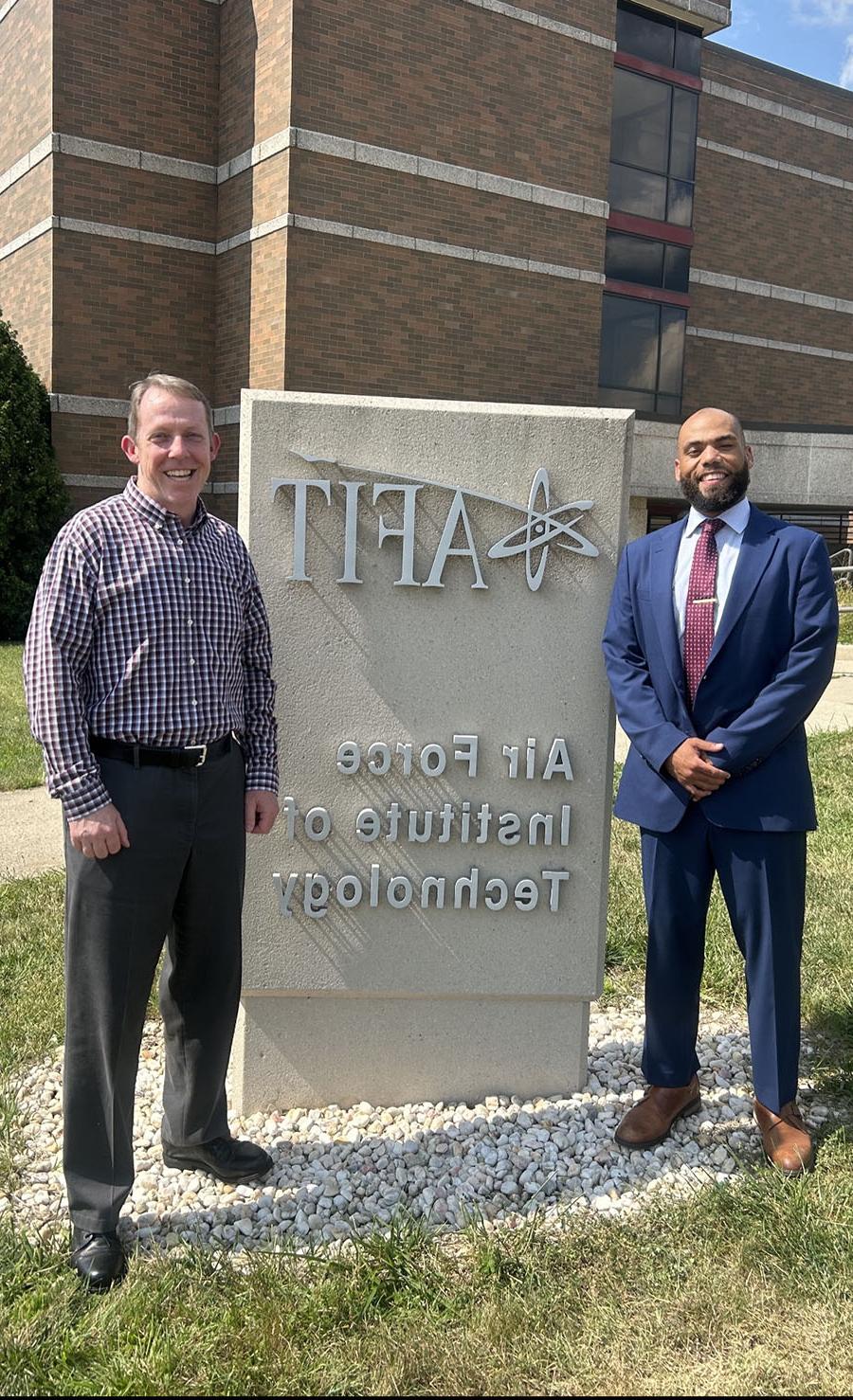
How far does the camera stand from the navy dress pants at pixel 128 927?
2592 millimetres

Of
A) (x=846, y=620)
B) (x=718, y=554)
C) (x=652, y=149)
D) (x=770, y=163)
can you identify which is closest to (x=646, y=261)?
(x=652, y=149)

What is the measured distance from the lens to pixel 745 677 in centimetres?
307

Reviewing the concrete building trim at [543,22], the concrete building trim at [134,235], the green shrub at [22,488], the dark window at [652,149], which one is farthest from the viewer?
the dark window at [652,149]

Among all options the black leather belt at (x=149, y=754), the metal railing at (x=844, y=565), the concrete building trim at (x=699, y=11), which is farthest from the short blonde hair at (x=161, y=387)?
the concrete building trim at (x=699, y=11)

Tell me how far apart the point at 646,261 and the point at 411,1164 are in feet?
68.1

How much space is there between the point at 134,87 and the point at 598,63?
706cm

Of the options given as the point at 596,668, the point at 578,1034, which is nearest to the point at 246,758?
the point at 596,668

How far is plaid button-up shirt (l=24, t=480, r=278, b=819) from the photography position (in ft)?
8.14

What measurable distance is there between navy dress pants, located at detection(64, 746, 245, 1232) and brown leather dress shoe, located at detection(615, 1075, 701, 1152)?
1302mm

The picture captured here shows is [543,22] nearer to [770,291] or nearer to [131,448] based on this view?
[770,291]

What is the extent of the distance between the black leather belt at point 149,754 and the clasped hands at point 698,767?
3.97ft

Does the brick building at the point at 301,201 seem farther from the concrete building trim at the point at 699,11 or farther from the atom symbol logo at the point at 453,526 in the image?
the atom symbol logo at the point at 453,526

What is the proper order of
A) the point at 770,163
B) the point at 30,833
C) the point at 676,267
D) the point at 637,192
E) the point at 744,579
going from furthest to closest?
the point at 770,163 < the point at 676,267 < the point at 637,192 < the point at 30,833 < the point at 744,579

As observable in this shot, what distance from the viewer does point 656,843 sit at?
127 inches
